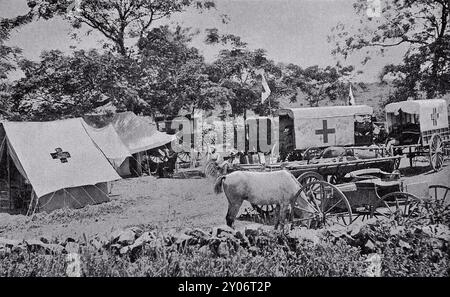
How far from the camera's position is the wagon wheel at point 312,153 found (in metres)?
9.36

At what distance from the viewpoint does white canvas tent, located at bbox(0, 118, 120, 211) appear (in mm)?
7391

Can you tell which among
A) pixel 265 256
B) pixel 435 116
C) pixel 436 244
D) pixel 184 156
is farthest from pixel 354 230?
pixel 184 156

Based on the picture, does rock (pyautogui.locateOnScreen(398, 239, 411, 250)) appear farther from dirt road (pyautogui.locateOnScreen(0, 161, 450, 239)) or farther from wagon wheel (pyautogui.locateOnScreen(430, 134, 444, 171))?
wagon wheel (pyautogui.locateOnScreen(430, 134, 444, 171))

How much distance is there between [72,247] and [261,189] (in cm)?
274

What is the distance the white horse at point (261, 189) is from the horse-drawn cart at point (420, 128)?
2.39 metres

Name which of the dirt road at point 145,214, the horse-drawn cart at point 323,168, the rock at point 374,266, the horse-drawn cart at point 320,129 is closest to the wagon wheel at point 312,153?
the horse-drawn cart at point 320,129

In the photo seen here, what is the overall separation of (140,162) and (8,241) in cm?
602

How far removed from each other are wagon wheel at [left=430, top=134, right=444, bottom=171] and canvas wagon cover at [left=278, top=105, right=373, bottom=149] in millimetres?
1885

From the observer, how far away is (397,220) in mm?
5094

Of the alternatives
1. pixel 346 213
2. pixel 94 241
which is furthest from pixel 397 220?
pixel 94 241

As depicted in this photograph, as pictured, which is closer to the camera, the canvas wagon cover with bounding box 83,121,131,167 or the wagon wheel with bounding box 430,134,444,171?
the wagon wheel with bounding box 430,134,444,171

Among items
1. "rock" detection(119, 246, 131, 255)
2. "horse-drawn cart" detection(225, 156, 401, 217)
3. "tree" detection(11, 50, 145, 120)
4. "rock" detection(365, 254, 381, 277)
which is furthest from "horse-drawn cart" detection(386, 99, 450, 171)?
"rock" detection(119, 246, 131, 255)
